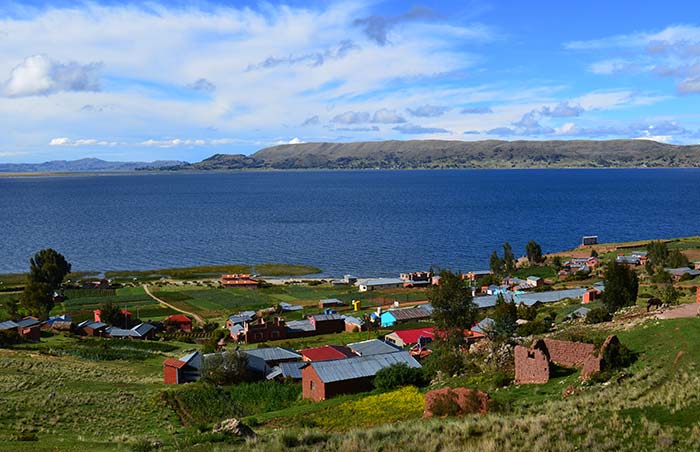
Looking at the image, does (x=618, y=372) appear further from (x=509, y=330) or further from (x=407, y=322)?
(x=407, y=322)

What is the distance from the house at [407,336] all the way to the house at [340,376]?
1387 centimetres

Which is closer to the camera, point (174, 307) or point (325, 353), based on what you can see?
point (325, 353)

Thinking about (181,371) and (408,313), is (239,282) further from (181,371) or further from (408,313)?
(181,371)

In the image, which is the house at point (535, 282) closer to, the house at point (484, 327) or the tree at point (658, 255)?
the tree at point (658, 255)

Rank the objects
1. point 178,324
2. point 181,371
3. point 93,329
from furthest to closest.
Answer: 1. point 178,324
2. point 93,329
3. point 181,371

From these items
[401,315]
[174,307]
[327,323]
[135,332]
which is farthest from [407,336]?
[174,307]

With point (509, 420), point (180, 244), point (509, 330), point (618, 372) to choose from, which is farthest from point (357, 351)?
point (180, 244)

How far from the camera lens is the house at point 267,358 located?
43.2 m

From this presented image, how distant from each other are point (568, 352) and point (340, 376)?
490 inches

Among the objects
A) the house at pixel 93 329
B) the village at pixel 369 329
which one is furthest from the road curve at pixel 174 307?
the house at pixel 93 329

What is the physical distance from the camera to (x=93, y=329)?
63094mm

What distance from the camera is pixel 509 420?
18.1 meters

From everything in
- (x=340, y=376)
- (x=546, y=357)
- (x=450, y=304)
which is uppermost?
(x=546, y=357)

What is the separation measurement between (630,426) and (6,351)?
157 feet
